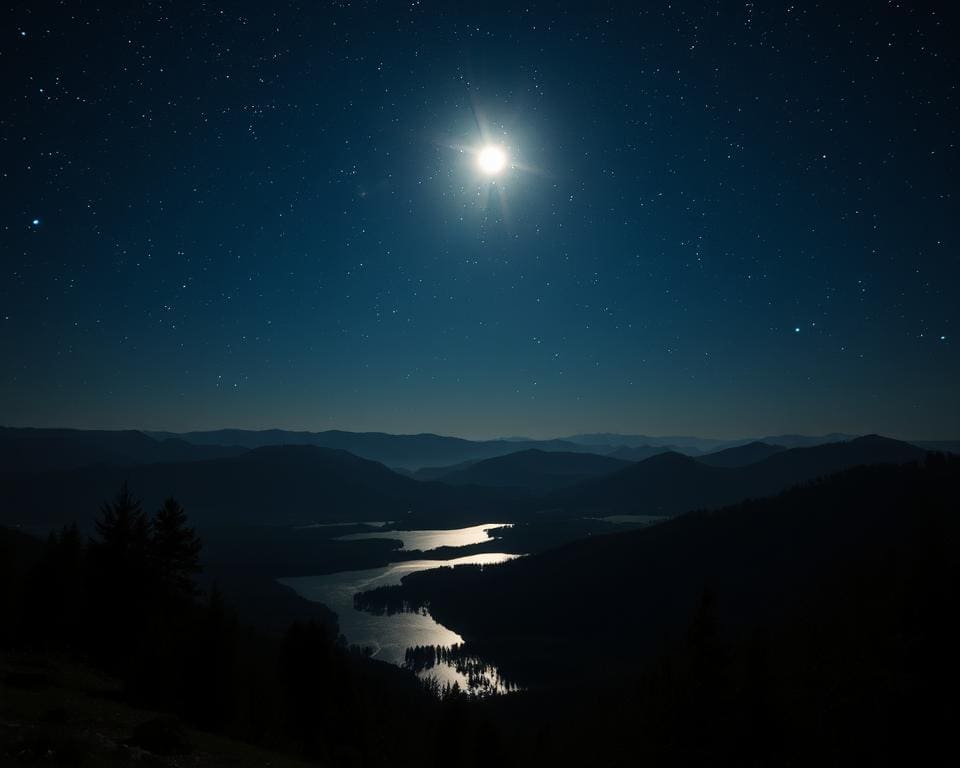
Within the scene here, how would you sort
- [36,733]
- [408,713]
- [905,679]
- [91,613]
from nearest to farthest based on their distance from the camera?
[36,733] → [91,613] → [905,679] → [408,713]

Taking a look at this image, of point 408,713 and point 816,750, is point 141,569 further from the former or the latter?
point 408,713

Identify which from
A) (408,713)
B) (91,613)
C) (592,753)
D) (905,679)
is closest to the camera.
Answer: (91,613)

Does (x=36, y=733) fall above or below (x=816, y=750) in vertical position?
above

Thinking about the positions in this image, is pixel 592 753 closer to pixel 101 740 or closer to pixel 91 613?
pixel 91 613

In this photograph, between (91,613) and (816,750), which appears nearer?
(91,613)

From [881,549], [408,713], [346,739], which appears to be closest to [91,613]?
[346,739]

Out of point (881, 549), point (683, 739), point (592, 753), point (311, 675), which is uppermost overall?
point (683, 739)

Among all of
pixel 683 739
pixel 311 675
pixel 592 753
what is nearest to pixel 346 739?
pixel 311 675

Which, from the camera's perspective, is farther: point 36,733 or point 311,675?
point 311,675

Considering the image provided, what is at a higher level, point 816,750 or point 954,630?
point 954,630
